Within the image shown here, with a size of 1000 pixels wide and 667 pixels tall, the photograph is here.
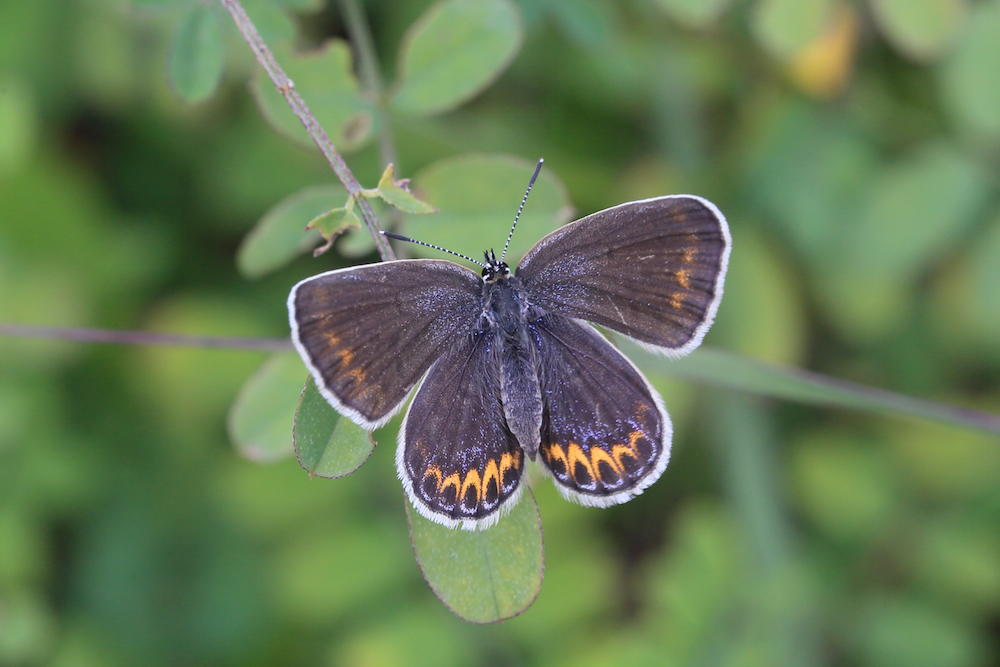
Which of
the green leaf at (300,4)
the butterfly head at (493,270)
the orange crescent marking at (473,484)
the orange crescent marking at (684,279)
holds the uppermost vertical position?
the green leaf at (300,4)

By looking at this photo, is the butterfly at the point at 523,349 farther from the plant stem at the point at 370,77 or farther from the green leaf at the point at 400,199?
the plant stem at the point at 370,77

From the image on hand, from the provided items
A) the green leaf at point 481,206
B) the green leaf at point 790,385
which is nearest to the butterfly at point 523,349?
the green leaf at point 481,206

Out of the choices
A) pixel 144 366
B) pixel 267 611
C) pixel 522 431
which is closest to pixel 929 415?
pixel 522 431

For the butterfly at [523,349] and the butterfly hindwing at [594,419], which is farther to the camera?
the butterfly hindwing at [594,419]

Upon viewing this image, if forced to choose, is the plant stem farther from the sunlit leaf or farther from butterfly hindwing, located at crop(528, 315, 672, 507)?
the sunlit leaf

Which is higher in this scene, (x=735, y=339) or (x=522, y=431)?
(x=735, y=339)

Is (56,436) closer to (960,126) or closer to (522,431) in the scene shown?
(522,431)

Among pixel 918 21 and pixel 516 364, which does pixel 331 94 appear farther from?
pixel 918 21
